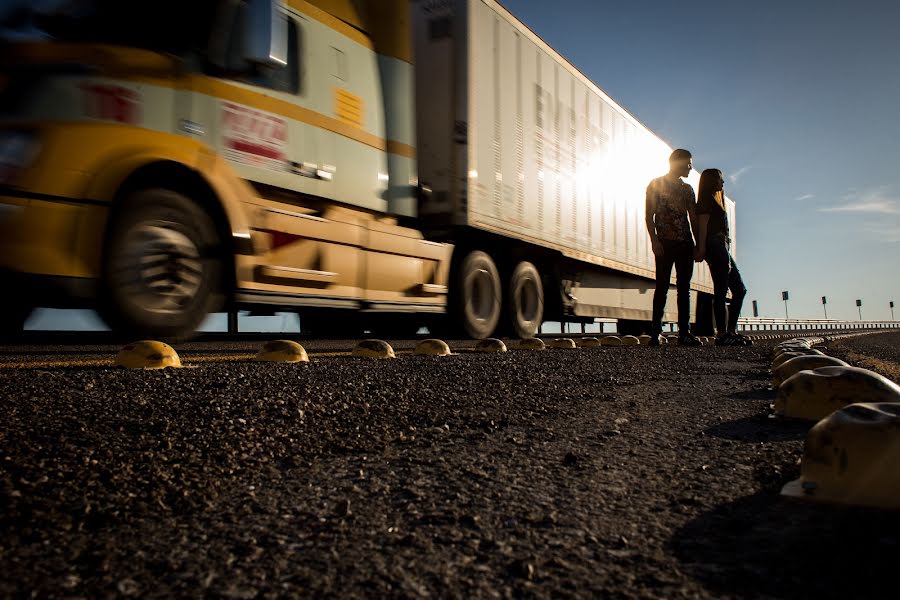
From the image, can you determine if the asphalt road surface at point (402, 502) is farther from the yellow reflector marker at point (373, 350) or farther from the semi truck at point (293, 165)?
the yellow reflector marker at point (373, 350)

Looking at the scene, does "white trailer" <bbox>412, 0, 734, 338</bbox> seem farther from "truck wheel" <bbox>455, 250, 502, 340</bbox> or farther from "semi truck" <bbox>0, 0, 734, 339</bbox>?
"truck wheel" <bbox>455, 250, 502, 340</bbox>

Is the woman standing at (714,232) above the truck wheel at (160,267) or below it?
above

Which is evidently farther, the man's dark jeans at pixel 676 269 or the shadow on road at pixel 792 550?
the man's dark jeans at pixel 676 269

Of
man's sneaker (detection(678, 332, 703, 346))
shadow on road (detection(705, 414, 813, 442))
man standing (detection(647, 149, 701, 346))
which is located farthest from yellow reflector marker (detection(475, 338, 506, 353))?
shadow on road (detection(705, 414, 813, 442))

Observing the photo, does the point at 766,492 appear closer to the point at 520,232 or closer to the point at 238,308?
the point at 238,308

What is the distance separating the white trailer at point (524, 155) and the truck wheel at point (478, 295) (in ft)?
1.32

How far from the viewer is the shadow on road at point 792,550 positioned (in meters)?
1.02

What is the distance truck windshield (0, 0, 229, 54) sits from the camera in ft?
16.1

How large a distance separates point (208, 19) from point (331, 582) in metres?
5.75

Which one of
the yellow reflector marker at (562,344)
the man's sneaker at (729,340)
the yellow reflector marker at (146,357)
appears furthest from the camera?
the man's sneaker at (729,340)

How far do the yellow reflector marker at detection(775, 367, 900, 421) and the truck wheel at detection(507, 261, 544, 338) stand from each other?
7.49m

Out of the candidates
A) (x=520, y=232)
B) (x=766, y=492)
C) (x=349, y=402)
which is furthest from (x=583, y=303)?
(x=766, y=492)

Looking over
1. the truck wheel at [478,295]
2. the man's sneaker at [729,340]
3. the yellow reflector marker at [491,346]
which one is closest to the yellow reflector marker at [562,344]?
the truck wheel at [478,295]

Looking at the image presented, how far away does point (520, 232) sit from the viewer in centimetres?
967
